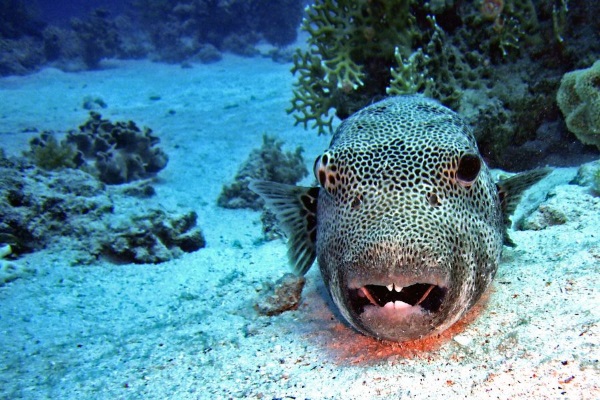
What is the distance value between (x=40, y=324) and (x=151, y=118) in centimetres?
1231

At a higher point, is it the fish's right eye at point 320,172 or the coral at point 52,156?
the fish's right eye at point 320,172

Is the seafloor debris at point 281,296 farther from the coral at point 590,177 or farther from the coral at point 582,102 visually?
the coral at point 582,102

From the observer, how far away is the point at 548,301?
2498 mm

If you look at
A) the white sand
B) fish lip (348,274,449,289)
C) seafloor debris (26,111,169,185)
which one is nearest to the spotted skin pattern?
fish lip (348,274,449,289)

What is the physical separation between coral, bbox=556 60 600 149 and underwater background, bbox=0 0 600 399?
0.7 inches

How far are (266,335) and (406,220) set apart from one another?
4.86ft

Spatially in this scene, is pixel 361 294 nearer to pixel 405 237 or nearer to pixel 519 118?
pixel 405 237

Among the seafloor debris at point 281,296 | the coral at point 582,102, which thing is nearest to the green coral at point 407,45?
the coral at point 582,102

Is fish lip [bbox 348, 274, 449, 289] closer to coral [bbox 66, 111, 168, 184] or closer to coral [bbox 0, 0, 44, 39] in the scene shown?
coral [bbox 66, 111, 168, 184]

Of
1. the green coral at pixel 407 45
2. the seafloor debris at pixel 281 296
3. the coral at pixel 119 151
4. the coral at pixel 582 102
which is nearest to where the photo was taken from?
the seafloor debris at pixel 281 296

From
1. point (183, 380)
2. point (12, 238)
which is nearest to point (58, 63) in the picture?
point (12, 238)

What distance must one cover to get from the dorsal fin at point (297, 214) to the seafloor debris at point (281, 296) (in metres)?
0.29

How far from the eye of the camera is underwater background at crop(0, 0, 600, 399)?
229cm

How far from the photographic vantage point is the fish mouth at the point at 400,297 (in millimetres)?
1988
